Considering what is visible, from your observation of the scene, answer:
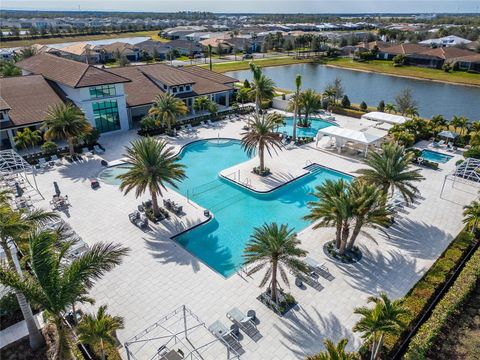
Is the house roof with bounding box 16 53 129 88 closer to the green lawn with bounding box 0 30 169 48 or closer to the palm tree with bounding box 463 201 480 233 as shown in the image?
the palm tree with bounding box 463 201 480 233

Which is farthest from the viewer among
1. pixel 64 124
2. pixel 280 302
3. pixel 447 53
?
pixel 447 53

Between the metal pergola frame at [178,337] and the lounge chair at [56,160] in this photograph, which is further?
the lounge chair at [56,160]

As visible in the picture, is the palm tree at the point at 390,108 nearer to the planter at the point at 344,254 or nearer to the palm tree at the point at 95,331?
the planter at the point at 344,254

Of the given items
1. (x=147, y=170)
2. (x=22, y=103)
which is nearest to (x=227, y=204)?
(x=147, y=170)

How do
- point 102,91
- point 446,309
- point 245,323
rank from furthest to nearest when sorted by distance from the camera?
1. point 102,91
2. point 446,309
3. point 245,323

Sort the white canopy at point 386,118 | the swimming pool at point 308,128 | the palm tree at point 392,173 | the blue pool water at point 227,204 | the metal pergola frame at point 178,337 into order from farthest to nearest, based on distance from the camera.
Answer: the swimming pool at point 308,128, the white canopy at point 386,118, the blue pool water at point 227,204, the palm tree at point 392,173, the metal pergola frame at point 178,337

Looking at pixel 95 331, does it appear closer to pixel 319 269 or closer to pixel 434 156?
pixel 319 269

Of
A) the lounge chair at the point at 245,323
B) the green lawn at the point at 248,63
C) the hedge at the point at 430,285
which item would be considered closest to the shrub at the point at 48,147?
the lounge chair at the point at 245,323
